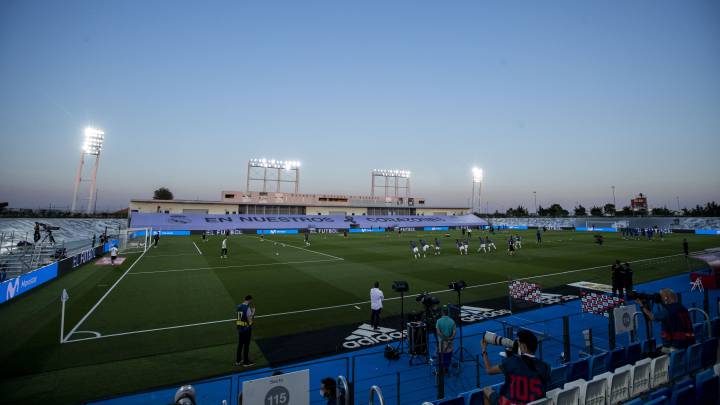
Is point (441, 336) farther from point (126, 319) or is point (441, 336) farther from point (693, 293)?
point (693, 293)

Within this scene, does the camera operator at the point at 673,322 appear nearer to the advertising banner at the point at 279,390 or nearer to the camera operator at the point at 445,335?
the camera operator at the point at 445,335

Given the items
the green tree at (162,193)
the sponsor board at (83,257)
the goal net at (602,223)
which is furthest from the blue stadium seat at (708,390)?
the green tree at (162,193)

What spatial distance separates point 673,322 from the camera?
6.20 metres

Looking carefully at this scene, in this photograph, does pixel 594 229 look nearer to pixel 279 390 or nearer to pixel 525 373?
pixel 525 373

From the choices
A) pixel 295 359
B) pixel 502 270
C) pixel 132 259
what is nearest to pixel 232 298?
pixel 295 359

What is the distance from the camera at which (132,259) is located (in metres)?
29.2

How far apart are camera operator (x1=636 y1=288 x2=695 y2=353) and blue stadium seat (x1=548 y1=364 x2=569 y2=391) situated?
76.5 inches

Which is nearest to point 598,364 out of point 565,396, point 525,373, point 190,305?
point 565,396

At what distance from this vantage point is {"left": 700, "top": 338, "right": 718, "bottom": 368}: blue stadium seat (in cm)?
667

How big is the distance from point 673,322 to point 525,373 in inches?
181

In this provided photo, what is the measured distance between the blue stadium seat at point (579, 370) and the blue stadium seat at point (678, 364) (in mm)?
1360

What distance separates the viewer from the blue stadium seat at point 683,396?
14.9 feet

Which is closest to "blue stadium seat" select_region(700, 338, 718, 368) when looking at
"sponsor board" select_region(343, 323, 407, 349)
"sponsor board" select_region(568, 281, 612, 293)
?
"sponsor board" select_region(343, 323, 407, 349)

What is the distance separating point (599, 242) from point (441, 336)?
38.2m
